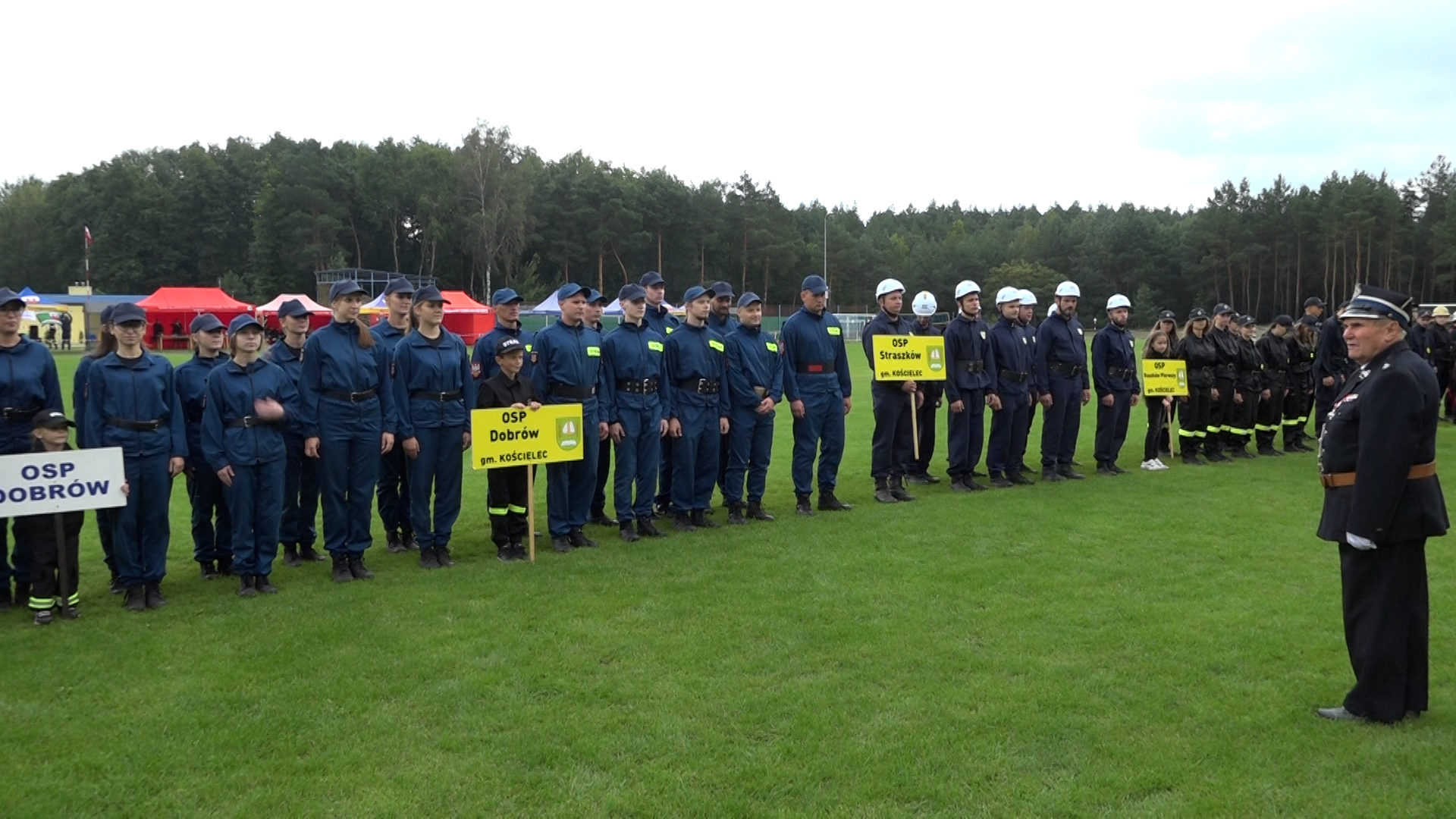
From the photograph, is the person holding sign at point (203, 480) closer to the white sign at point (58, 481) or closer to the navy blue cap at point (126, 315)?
the navy blue cap at point (126, 315)

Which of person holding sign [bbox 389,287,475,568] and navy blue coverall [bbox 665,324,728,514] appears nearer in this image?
person holding sign [bbox 389,287,475,568]

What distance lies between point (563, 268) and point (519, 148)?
365 inches

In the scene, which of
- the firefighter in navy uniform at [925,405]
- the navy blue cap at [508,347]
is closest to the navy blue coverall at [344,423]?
the navy blue cap at [508,347]

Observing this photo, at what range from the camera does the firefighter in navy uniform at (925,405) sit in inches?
487

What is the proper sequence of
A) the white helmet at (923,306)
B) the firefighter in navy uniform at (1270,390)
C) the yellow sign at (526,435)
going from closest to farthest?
the yellow sign at (526,435) < the white helmet at (923,306) < the firefighter in navy uniform at (1270,390)

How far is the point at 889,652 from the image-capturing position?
233 inches

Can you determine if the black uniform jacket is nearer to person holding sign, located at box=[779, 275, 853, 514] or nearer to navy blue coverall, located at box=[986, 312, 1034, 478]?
person holding sign, located at box=[779, 275, 853, 514]

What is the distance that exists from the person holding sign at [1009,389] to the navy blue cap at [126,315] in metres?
9.03

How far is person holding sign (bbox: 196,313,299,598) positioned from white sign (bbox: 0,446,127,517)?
70 centimetres

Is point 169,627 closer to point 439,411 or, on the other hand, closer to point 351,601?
point 351,601

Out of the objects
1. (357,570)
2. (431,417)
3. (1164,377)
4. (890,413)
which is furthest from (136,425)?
(1164,377)

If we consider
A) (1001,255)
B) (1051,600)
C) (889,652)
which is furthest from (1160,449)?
(1001,255)

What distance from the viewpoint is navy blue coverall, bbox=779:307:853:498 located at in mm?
10312

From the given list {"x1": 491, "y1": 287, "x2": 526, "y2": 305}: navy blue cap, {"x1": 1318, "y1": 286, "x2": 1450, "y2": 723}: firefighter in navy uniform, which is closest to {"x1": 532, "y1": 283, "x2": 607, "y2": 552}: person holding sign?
{"x1": 491, "y1": 287, "x2": 526, "y2": 305}: navy blue cap
